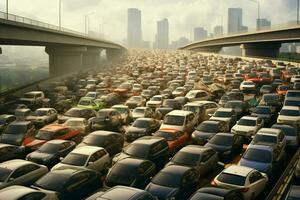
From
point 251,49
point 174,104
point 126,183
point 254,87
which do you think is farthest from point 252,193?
point 251,49

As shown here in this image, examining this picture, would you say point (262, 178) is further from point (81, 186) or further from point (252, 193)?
point (81, 186)

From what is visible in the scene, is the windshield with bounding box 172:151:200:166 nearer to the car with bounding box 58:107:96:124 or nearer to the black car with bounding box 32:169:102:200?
the black car with bounding box 32:169:102:200

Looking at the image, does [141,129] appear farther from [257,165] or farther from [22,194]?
[22,194]

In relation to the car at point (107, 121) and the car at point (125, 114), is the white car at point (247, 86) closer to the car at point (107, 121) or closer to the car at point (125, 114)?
the car at point (125, 114)

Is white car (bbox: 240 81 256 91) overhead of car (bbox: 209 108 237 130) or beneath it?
overhead

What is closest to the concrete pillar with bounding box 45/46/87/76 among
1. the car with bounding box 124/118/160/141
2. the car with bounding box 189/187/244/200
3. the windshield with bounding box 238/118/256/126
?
the car with bounding box 124/118/160/141

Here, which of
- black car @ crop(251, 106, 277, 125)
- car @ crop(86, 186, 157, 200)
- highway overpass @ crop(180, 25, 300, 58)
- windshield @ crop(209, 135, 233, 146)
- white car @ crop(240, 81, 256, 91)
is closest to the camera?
car @ crop(86, 186, 157, 200)
